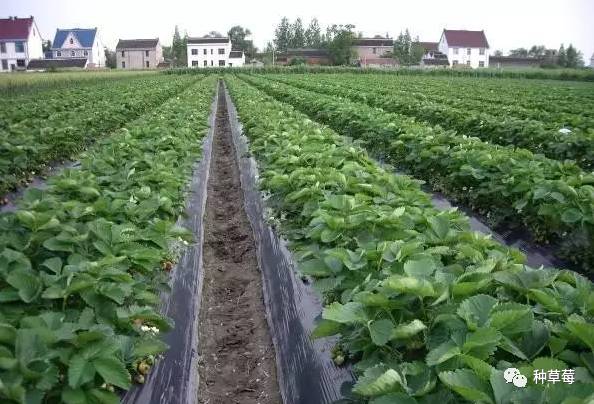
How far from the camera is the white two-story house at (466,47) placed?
3332 inches

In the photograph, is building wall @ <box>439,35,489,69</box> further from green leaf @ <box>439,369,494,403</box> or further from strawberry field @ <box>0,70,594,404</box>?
green leaf @ <box>439,369,494,403</box>

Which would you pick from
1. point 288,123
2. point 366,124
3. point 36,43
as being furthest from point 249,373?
point 36,43

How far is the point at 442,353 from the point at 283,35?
368ft

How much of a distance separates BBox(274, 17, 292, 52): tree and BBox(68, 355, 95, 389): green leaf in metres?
110

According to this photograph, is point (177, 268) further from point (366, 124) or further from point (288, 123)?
point (366, 124)

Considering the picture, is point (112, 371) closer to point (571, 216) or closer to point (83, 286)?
point (83, 286)

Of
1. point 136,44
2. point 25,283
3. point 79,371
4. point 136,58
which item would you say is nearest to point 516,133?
point 25,283

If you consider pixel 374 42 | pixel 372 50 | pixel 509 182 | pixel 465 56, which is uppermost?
pixel 374 42

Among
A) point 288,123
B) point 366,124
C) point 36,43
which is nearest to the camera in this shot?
point 288,123

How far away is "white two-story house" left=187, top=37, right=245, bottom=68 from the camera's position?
84.9m

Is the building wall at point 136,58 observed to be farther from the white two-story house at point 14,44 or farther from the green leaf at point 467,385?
the green leaf at point 467,385

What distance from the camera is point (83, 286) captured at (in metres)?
2.30

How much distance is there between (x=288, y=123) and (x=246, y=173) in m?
1.24

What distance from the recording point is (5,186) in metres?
5.96
